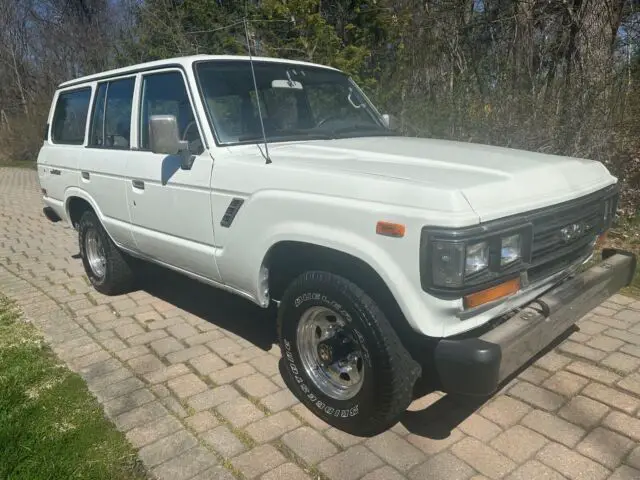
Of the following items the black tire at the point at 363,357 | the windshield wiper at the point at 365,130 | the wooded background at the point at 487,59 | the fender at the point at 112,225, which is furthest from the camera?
the wooded background at the point at 487,59

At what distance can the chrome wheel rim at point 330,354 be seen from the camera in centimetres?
293

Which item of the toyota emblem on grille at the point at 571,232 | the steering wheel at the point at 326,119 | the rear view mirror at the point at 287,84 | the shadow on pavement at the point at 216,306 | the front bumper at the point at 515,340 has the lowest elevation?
the shadow on pavement at the point at 216,306

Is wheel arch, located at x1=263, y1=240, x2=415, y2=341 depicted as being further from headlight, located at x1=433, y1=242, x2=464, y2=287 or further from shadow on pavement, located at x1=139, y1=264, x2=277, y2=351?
shadow on pavement, located at x1=139, y1=264, x2=277, y2=351

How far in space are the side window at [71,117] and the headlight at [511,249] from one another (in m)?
4.06

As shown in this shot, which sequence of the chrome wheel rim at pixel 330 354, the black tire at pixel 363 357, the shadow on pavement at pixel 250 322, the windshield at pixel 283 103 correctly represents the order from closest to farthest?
1. the black tire at pixel 363 357
2. the chrome wheel rim at pixel 330 354
3. the shadow on pavement at pixel 250 322
4. the windshield at pixel 283 103

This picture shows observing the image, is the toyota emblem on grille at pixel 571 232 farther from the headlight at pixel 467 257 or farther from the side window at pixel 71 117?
the side window at pixel 71 117

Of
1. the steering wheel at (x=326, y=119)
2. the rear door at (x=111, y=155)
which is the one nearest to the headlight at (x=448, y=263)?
the steering wheel at (x=326, y=119)

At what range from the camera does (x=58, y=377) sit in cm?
361

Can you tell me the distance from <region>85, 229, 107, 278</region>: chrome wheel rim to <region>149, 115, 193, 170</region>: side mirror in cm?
223

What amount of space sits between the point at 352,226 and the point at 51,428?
2.04 metres

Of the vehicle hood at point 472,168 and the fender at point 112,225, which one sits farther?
the fender at point 112,225

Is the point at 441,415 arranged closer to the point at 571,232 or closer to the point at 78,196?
the point at 571,232

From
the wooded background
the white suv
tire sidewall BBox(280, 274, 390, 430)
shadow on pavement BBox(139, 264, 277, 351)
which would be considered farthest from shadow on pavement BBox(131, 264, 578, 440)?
the wooded background

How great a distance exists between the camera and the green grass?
268 cm
